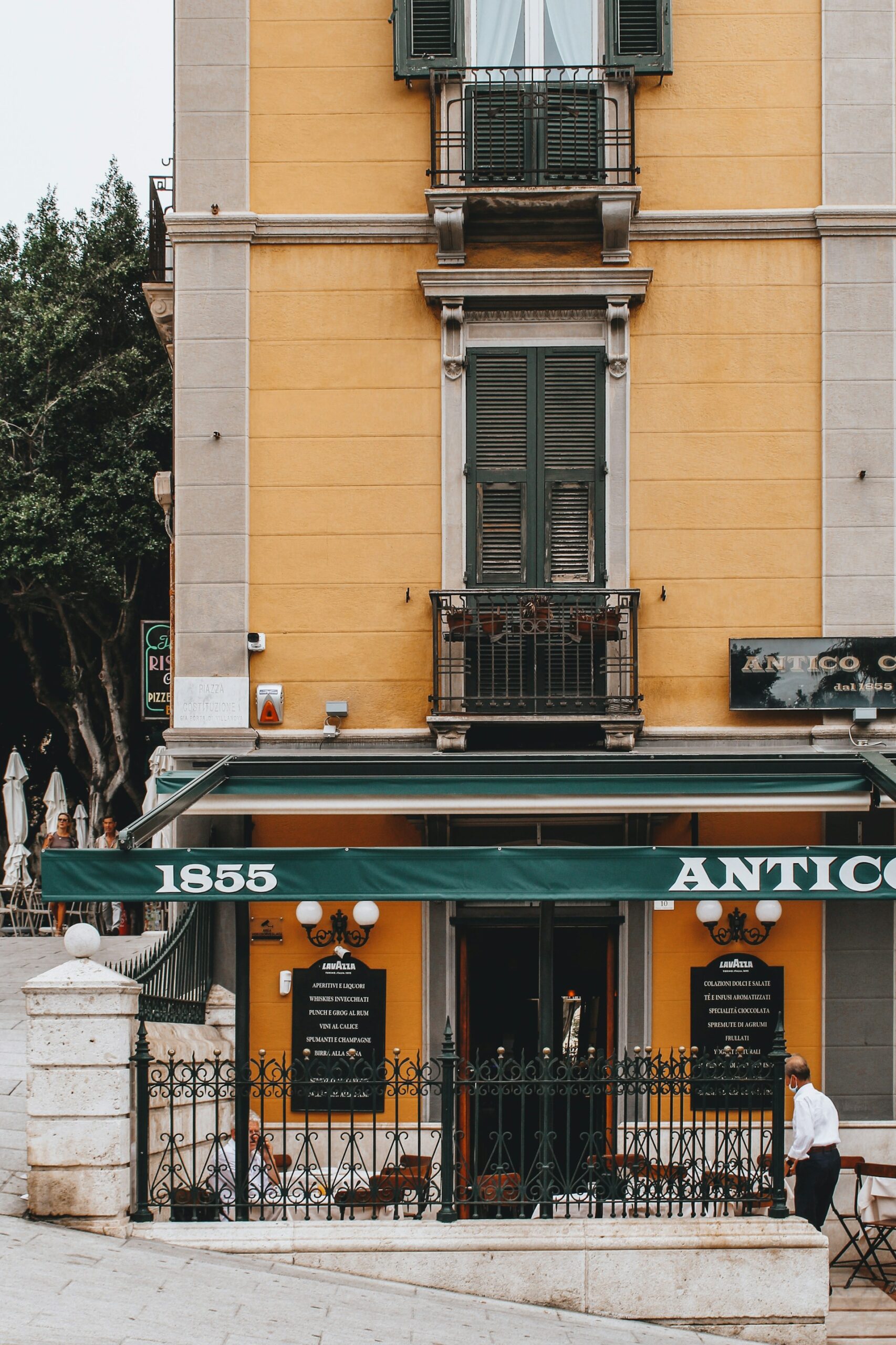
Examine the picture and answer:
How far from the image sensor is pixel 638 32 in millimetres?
11383

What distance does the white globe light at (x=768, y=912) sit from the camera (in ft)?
35.7

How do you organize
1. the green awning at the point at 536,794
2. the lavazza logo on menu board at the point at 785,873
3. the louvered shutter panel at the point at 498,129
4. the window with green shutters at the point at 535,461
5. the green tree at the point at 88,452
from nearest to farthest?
the lavazza logo on menu board at the point at 785,873 → the green awning at the point at 536,794 → the louvered shutter panel at the point at 498,129 → the window with green shutters at the point at 535,461 → the green tree at the point at 88,452

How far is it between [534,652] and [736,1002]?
3410 millimetres

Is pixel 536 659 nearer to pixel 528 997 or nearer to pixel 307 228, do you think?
A: pixel 528 997

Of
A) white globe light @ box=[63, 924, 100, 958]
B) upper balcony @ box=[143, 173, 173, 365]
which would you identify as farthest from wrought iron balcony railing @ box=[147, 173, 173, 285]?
white globe light @ box=[63, 924, 100, 958]

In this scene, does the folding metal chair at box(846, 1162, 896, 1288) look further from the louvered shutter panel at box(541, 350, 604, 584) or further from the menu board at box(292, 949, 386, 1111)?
the louvered shutter panel at box(541, 350, 604, 584)

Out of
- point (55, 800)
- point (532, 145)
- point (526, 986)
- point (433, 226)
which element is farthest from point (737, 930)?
point (55, 800)

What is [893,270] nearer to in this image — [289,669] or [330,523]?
[330,523]

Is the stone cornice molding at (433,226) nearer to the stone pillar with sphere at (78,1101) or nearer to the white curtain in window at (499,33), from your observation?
the white curtain in window at (499,33)

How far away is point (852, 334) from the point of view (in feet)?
37.0

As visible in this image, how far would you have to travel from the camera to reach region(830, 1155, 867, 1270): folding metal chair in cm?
980

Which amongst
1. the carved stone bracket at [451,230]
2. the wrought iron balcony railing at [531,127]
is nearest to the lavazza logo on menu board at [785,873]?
the carved stone bracket at [451,230]

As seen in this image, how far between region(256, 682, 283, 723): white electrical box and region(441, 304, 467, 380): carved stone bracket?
3083 mm

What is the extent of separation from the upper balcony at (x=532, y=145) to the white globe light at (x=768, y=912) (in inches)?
220
